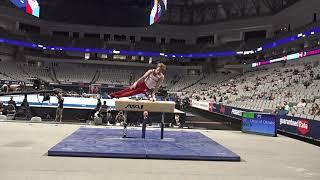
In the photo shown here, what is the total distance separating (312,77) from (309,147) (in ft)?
74.2

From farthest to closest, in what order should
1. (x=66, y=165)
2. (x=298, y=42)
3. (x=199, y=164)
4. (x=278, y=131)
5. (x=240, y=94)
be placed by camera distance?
(x=298, y=42) < (x=240, y=94) < (x=278, y=131) < (x=199, y=164) < (x=66, y=165)

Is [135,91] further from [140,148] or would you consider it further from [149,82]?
[140,148]

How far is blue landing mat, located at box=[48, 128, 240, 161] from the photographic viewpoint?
32.7ft

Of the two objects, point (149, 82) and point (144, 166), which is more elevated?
point (149, 82)

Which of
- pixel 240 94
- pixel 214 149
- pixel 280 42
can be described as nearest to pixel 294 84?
pixel 240 94

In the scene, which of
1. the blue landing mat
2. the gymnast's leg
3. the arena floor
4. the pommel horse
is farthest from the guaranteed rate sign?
the gymnast's leg

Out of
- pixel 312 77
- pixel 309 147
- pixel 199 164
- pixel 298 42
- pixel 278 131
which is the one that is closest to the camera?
pixel 199 164

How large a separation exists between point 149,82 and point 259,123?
704 centimetres

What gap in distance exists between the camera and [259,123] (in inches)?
703

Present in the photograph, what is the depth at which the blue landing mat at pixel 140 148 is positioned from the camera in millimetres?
9953

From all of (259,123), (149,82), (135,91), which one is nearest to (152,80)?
(149,82)

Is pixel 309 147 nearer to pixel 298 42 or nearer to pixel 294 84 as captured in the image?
pixel 294 84

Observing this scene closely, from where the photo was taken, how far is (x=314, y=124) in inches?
599

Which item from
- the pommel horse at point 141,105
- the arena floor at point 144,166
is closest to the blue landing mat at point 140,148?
the arena floor at point 144,166
